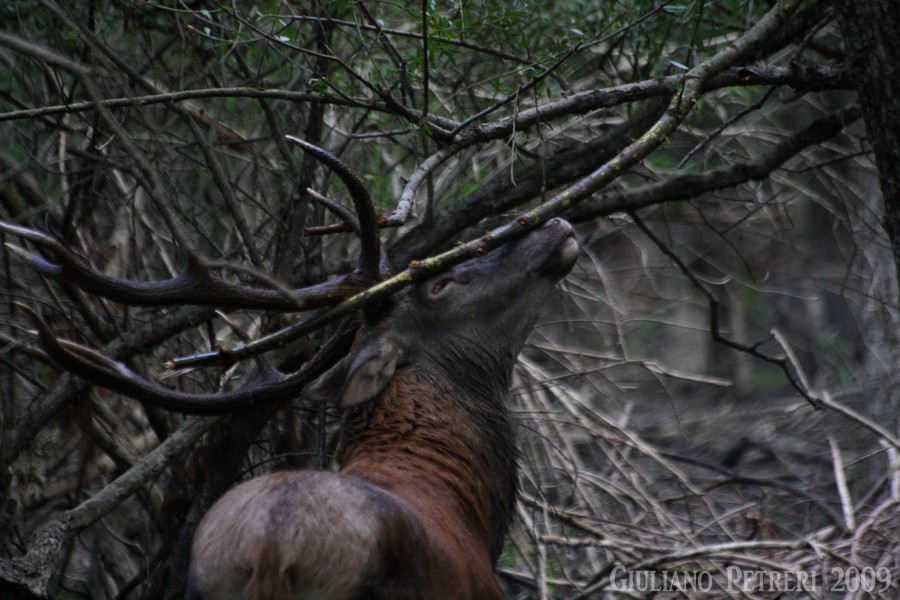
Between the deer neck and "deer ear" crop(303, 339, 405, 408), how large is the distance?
12cm

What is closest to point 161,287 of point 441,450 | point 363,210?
point 363,210

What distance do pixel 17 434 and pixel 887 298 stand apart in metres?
6.06

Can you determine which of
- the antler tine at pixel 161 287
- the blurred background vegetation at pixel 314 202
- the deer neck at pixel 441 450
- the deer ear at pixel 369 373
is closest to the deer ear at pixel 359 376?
the deer ear at pixel 369 373

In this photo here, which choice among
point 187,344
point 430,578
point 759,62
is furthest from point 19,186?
point 759,62

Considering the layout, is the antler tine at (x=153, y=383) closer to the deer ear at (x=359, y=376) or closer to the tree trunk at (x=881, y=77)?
the deer ear at (x=359, y=376)

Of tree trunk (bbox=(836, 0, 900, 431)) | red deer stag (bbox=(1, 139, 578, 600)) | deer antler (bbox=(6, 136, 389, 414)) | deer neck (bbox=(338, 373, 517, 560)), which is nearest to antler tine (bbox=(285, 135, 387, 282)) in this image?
deer antler (bbox=(6, 136, 389, 414))

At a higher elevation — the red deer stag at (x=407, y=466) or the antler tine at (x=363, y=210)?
the antler tine at (x=363, y=210)

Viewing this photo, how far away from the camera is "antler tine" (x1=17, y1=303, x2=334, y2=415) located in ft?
11.9

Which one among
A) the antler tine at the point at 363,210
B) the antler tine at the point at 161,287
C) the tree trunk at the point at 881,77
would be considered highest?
the tree trunk at the point at 881,77

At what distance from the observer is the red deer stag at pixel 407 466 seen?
9.37ft

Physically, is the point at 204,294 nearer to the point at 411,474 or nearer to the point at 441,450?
the point at 411,474

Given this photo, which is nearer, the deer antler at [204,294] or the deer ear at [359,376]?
the deer antler at [204,294]

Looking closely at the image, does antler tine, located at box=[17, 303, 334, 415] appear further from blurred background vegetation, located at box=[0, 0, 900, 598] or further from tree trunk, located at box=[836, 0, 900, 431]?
tree trunk, located at box=[836, 0, 900, 431]

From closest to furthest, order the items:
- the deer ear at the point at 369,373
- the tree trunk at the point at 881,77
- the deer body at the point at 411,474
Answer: the deer body at the point at 411,474 → the tree trunk at the point at 881,77 → the deer ear at the point at 369,373
